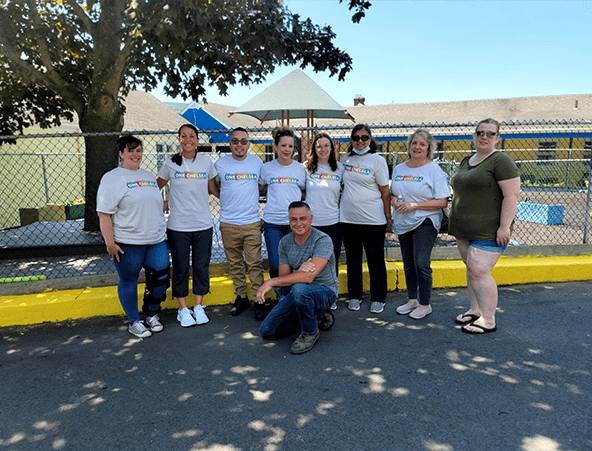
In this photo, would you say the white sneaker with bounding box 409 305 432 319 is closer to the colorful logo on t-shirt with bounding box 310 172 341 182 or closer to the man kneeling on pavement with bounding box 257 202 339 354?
the man kneeling on pavement with bounding box 257 202 339 354

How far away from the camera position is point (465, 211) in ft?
11.9

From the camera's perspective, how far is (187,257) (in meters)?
4.03

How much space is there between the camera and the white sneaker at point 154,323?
388 centimetres

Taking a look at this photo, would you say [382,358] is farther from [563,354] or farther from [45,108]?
[45,108]

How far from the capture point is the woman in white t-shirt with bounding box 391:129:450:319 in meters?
3.86

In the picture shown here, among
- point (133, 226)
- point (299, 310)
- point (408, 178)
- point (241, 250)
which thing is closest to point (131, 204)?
point (133, 226)

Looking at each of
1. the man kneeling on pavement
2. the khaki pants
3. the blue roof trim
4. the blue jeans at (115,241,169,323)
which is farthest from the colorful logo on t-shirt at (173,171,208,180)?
the blue roof trim

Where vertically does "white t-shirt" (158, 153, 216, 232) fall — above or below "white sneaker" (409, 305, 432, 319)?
above

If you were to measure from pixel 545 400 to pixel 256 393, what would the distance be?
187cm

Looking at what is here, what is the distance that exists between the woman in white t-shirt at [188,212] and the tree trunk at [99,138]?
3.16m

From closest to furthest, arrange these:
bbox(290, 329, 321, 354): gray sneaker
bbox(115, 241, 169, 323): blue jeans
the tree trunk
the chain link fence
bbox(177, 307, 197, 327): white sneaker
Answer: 1. bbox(290, 329, 321, 354): gray sneaker
2. bbox(115, 241, 169, 323): blue jeans
3. bbox(177, 307, 197, 327): white sneaker
4. the chain link fence
5. the tree trunk

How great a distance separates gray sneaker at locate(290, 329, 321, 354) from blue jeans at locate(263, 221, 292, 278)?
2.77 feet

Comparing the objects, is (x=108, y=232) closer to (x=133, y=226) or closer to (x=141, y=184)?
(x=133, y=226)

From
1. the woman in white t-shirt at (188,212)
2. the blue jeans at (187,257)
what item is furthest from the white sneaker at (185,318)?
the blue jeans at (187,257)
